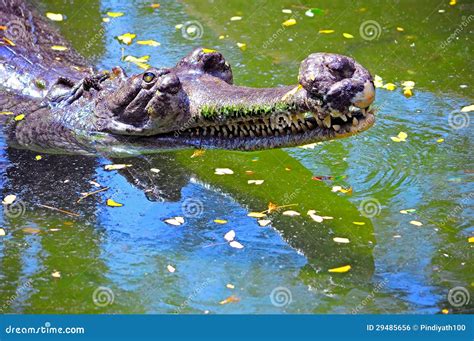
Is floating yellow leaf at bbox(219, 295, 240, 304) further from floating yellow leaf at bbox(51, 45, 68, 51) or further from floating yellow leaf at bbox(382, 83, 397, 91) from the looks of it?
floating yellow leaf at bbox(51, 45, 68, 51)

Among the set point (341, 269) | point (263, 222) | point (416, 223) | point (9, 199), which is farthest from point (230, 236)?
point (9, 199)

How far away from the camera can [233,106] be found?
8336 millimetres

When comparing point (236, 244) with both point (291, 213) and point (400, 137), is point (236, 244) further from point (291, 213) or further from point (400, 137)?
point (400, 137)

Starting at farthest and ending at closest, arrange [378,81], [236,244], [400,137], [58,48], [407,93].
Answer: [58,48] → [378,81] → [407,93] → [400,137] → [236,244]

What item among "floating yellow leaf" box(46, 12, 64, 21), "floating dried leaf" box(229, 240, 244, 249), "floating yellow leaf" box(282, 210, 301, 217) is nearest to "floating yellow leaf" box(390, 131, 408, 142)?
"floating yellow leaf" box(282, 210, 301, 217)

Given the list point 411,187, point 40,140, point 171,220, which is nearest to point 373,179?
point 411,187

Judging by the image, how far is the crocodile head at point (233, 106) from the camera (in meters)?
7.22

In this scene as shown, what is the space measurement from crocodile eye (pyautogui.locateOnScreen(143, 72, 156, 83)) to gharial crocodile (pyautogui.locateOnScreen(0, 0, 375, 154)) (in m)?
0.01

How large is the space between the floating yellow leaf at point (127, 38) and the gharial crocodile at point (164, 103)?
0.85m

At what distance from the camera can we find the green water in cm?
704

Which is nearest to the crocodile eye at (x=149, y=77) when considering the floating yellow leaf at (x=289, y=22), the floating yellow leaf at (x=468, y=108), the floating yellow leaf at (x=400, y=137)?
the floating yellow leaf at (x=400, y=137)

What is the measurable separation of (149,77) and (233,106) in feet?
3.60

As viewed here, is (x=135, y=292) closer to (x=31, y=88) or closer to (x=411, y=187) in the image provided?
(x=411, y=187)

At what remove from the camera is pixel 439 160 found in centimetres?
923
